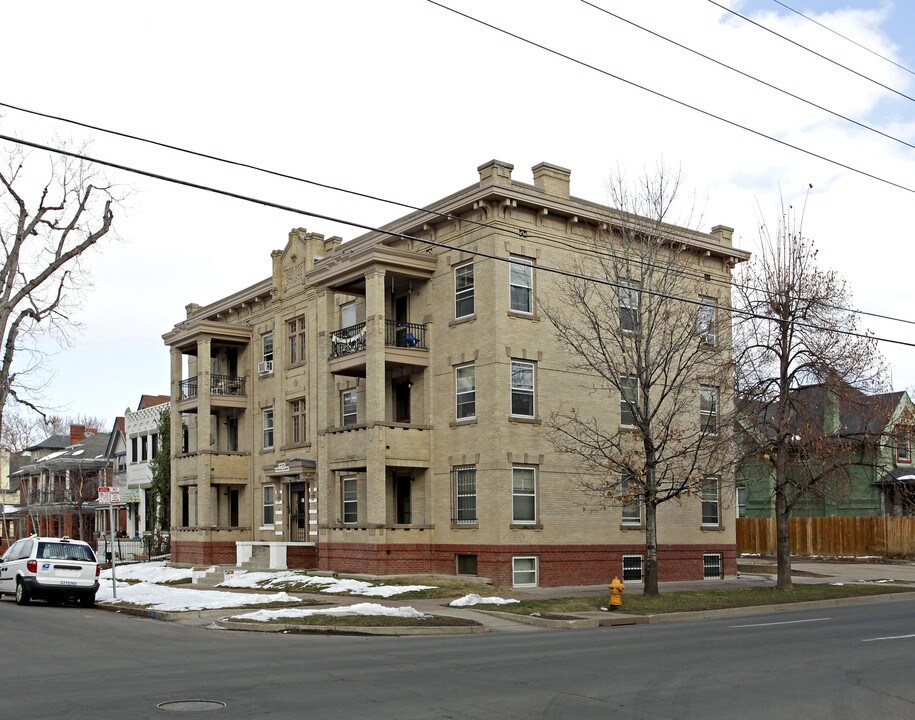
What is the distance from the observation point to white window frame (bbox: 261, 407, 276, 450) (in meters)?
40.2

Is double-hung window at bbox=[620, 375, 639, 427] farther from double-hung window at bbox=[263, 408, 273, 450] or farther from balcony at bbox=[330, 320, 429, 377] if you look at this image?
double-hung window at bbox=[263, 408, 273, 450]

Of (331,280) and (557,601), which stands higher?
(331,280)

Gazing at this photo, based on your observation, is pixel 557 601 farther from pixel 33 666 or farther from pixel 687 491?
pixel 33 666

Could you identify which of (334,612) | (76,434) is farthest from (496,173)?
(76,434)

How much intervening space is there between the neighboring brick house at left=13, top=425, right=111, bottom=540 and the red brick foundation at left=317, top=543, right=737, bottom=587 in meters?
34.0

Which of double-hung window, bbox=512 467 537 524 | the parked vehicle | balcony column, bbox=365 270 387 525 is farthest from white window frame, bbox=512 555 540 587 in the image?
the parked vehicle

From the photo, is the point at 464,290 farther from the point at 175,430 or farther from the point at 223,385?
the point at 175,430

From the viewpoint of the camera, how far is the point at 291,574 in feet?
105

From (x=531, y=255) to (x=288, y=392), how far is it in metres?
12.8

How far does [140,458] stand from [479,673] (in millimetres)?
45152

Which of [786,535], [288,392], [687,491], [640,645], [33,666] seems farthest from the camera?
[288,392]

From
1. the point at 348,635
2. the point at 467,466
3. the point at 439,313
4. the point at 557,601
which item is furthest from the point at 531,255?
the point at 348,635

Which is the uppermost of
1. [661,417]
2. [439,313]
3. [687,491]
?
[439,313]

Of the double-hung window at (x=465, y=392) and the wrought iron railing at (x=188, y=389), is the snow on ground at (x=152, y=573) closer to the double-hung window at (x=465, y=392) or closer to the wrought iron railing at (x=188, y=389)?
the wrought iron railing at (x=188, y=389)
